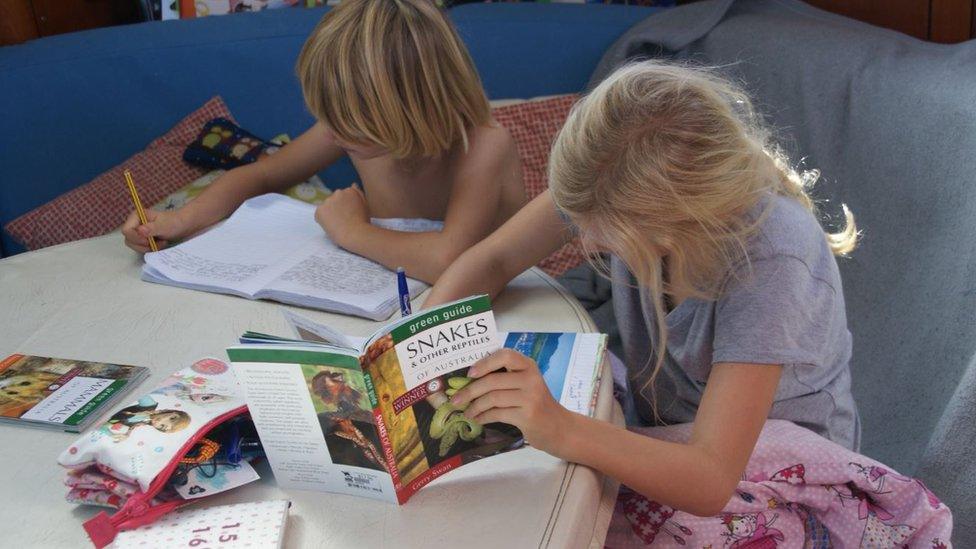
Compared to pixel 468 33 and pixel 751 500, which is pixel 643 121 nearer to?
pixel 751 500

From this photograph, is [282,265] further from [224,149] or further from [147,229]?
[224,149]

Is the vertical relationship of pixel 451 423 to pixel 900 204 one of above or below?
above

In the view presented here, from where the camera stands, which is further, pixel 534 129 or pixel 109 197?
pixel 534 129

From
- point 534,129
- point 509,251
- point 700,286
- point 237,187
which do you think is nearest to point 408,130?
point 509,251

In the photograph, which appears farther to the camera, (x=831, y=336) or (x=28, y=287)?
(x=28, y=287)

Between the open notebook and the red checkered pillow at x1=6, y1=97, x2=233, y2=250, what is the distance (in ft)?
1.84

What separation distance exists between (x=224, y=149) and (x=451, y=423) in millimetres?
1523

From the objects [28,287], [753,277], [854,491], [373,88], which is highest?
[373,88]

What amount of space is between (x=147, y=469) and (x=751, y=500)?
68cm

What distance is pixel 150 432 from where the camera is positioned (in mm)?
1009

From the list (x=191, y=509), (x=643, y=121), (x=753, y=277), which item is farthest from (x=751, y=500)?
(x=191, y=509)

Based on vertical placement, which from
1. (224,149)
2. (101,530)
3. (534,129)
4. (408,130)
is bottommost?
(534,129)

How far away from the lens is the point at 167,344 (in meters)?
1.33

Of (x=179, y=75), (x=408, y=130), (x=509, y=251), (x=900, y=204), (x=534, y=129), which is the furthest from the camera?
(x=534, y=129)
